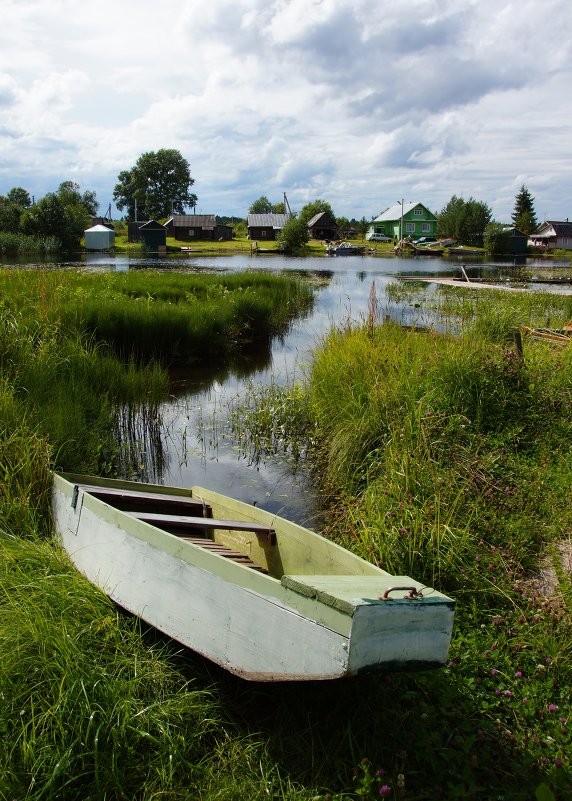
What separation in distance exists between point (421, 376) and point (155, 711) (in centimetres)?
465

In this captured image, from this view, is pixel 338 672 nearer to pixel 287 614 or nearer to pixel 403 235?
pixel 287 614

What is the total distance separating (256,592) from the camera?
112 inches

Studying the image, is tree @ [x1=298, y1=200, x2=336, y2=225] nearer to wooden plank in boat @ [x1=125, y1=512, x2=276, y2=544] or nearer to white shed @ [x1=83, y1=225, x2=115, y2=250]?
white shed @ [x1=83, y1=225, x2=115, y2=250]

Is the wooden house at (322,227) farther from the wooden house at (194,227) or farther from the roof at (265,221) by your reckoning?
the wooden house at (194,227)

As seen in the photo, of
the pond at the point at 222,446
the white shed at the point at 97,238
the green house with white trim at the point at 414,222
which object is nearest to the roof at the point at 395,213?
the green house with white trim at the point at 414,222

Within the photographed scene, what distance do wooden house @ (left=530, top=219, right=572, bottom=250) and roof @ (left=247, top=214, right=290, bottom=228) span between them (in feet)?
126

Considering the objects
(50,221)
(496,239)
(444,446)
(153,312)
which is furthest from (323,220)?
(444,446)

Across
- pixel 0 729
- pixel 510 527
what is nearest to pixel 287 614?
pixel 0 729

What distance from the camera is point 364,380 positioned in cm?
706

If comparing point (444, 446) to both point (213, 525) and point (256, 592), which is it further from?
point (256, 592)

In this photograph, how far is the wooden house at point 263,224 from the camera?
92.4 meters

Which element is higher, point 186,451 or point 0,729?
point 0,729

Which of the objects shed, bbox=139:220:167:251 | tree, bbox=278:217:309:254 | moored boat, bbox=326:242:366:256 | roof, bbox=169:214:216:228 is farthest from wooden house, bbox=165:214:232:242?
moored boat, bbox=326:242:366:256

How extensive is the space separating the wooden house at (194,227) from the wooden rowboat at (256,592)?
89.7m
